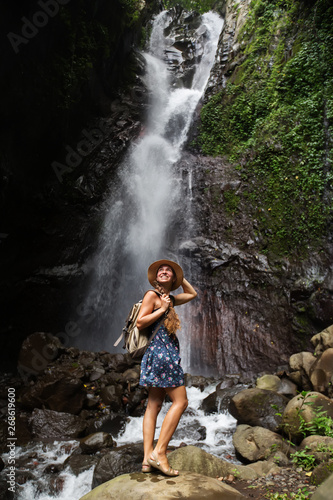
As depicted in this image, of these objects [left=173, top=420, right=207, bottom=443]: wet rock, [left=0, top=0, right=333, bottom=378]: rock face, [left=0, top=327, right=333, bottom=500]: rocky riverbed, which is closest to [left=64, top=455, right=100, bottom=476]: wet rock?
[left=0, top=327, right=333, bottom=500]: rocky riverbed

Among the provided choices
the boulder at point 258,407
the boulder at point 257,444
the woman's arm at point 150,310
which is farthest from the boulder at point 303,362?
the woman's arm at point 150,310

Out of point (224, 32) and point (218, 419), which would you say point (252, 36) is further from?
point (218, 419)

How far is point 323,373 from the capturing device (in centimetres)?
561

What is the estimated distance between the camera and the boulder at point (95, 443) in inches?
200

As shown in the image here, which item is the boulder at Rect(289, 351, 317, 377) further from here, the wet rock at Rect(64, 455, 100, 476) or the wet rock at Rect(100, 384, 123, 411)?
the wet rock at Rect(64, 455, 100, 476)

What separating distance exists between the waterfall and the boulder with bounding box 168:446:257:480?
625 cm


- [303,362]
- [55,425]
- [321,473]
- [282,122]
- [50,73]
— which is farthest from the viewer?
[282,122]

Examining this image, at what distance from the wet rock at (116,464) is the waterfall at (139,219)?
19.5 ft

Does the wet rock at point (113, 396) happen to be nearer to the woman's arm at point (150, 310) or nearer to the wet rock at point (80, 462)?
the wet rock at point (80, 462)

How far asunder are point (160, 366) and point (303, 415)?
2656 millimetres

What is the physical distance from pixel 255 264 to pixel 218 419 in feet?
16.8

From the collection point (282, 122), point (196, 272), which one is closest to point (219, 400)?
point (196, 272)

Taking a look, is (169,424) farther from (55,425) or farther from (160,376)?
(55,425)

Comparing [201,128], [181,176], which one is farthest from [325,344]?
[201,128]
